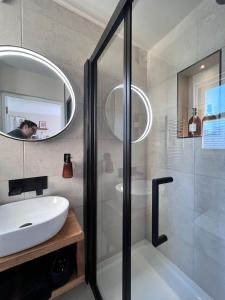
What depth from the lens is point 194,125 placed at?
1.15 meters

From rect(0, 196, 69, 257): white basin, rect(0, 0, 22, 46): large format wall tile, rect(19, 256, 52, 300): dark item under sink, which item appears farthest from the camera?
rect(0, 0, 22, 46): large format wall tile

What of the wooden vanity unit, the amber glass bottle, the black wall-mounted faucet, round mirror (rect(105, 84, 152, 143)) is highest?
round mirror (rect(105, 84, 152, 143))

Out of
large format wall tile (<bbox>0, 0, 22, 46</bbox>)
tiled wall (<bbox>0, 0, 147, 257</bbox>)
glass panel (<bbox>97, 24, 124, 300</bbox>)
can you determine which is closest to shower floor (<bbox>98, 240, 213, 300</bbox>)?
glass panel (<bbox>97, 24, 124, 300</bbox>)

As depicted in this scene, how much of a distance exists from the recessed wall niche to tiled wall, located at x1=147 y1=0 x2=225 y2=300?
0.17ft

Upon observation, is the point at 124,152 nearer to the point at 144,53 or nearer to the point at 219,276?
the point at 144,53

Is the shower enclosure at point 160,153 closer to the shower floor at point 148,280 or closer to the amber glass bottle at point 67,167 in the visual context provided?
the shower floor at point 148,280

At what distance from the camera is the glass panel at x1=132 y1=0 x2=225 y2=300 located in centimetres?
102

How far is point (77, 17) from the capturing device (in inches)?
48.4

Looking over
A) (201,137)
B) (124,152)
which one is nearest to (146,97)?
(201,137)

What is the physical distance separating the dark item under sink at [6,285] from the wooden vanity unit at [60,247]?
223 millimetres

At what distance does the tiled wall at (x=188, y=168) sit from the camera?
40.1 inches

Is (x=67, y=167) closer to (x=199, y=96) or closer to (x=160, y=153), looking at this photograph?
(x=160, y=153)

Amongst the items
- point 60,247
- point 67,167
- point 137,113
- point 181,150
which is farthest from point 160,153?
point 60,247

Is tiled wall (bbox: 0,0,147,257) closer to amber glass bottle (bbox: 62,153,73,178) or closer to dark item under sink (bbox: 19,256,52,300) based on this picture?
amber glass bottle (bbox: 62,153,73,178)
